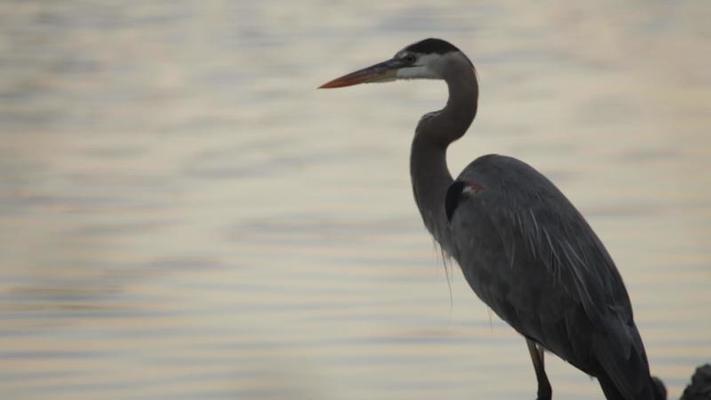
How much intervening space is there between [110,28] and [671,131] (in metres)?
6.35

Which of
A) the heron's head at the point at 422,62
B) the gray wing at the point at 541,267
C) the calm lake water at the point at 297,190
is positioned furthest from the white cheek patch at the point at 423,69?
the calm lake water at the point at 297,190

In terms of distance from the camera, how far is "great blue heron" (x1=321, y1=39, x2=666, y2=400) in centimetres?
636

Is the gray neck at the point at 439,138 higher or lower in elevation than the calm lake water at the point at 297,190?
higher

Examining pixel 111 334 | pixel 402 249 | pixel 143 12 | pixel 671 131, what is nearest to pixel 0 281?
pixel 111 334

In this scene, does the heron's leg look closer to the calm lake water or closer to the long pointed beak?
the calm lake water

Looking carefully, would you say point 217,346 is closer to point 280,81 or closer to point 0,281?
point 0,281

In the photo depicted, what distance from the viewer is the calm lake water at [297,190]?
7.74 m

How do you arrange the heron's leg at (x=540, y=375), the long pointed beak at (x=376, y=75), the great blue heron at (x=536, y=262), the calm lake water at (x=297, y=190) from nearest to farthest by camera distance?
1. the great blue heron at (x=536, y=262)
2. the heron's leg at (x=540, y=375)
3. the long pointed beak at (x=376, y=75)
4. the calm lake water at (x=297, y=190)

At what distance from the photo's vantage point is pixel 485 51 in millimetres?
16250

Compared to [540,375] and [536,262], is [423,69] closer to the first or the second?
[536,262]

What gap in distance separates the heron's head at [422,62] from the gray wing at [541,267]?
0.51m

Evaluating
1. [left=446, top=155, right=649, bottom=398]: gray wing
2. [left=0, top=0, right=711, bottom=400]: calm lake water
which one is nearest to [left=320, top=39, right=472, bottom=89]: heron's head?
[left=446, top=155, right=649, bottom=398]: gray wing

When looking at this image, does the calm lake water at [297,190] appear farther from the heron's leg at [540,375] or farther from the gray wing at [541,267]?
the gray wing at [541,267]

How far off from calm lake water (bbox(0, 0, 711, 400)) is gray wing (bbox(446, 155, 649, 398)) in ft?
2.54
